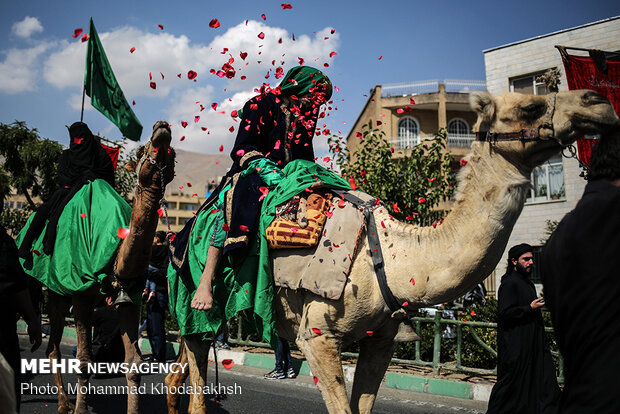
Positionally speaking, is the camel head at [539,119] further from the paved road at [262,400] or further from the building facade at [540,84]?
the building facade at [540,84]

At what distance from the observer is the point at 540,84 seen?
21094 millimetres

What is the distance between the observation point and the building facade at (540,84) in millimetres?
22047

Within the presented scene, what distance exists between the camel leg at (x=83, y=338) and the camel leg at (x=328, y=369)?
3392mm

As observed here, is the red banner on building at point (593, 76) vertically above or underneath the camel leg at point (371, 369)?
above

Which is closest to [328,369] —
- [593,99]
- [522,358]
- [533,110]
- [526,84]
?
[533,110]

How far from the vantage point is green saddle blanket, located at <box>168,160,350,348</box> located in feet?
12.6

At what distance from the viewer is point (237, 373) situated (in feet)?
33.8

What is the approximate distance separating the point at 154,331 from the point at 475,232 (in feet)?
32.1

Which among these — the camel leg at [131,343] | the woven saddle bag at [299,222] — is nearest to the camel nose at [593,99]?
the woven saddle bag at [299,222]

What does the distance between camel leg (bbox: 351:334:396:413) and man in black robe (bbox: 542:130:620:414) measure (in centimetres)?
144

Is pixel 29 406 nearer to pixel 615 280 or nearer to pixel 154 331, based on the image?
pixel 154 331

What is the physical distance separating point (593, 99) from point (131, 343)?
4673 mm

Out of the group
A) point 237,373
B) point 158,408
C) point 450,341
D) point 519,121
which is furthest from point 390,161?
point 519,121

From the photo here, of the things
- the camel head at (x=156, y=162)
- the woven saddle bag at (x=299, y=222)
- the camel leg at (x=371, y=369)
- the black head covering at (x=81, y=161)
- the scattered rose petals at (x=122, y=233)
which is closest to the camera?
the woven saddle bag at (x=299, y=222)
